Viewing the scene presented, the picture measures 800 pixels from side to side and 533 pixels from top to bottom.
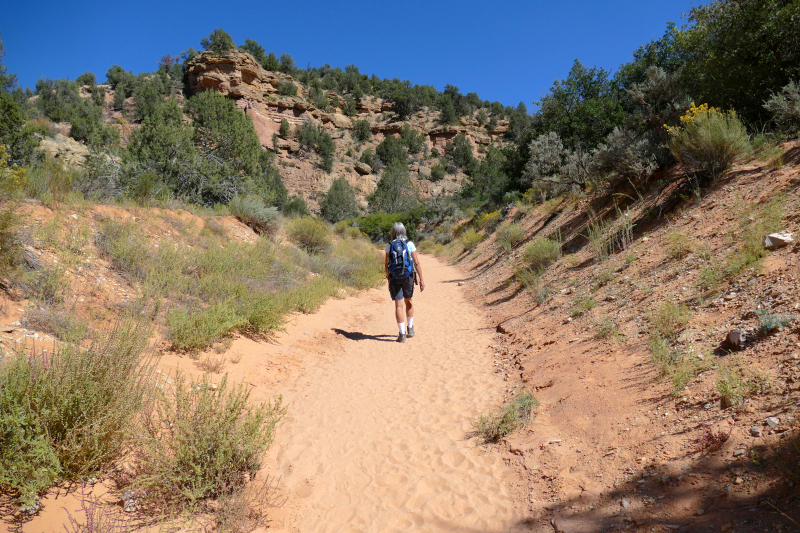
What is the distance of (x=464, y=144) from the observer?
55.6 metres

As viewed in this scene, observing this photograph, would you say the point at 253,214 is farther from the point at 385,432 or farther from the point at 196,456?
the point at 196,456

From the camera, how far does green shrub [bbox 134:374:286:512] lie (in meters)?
2.29

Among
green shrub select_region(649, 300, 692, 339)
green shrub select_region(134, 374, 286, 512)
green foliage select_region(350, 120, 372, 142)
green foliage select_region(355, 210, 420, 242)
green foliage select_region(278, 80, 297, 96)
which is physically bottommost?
green shrub select_region(649, 300, 692, 339)

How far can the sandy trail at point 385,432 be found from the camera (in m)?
2.49

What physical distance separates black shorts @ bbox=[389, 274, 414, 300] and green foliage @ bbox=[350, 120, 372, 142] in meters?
53.8

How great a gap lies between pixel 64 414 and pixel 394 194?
138 feet

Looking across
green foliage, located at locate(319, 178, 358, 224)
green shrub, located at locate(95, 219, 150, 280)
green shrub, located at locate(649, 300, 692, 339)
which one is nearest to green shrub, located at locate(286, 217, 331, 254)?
green shrub, located at locate(95, 219, 150, 280)

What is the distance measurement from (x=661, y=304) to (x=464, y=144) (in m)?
54.8

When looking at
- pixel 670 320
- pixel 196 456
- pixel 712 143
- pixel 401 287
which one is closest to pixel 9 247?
pixel 196 456

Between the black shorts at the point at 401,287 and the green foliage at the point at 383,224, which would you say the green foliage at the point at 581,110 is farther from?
the green foliage at the point at 383,224

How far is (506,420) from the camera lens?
326cm

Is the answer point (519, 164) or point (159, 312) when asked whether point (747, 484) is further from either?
point (519, 164)

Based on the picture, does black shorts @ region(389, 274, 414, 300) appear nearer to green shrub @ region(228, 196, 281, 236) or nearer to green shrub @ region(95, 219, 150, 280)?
green shrub @ region(95, 219, 150, 280)

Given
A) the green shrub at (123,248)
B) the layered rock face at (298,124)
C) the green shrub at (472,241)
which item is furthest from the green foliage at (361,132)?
the green shrub at (123,248)
